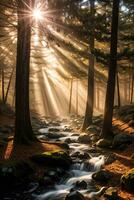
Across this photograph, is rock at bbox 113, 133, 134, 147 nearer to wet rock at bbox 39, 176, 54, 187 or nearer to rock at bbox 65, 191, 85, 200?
wet rock at bbox 39, 176, 54, 187

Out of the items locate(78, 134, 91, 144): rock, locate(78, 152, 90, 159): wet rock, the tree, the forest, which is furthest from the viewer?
locate(78, 134, 91, 144): rock

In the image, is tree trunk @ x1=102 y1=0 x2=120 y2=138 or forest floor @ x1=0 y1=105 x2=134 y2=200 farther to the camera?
tree trunk @ x1=102 y1=0 x2=120 y2=138

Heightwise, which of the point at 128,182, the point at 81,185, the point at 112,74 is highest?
the point at 112,74

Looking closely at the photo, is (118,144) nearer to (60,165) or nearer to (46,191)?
(60,165)

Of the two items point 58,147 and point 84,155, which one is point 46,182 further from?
point 58,147

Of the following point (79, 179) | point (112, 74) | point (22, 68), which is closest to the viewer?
point (79, 179)

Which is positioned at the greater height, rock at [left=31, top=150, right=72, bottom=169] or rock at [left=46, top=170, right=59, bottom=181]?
rock at [left=31, top=150, right=72, bottom=169]

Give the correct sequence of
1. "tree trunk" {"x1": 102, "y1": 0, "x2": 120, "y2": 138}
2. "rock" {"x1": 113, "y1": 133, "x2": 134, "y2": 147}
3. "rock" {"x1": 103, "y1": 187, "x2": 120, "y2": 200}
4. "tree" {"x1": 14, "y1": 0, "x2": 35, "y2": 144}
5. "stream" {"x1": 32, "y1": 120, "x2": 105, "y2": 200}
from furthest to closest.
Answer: "tree trunk" {"x1": 102, "y1": 0, "x2": 120, "y2": 138}, "rock" {"x1": 113, "y1": 133, "x2": 134, "y2": 147}, "tree" {"x1": 14, "y1": 0, "x2": 35, "y2": 144}, "stream" {"x1": 32, "y1": 120, "x2": 105, "y2": 200}, "rock" {"x1": 103, "y1": 187, "x2": 120, "y2": 200}

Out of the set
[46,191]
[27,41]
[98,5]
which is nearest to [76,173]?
[46,191]

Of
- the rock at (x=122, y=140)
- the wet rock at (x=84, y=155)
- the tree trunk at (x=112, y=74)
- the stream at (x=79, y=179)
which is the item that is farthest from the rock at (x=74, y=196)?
the tree trunk at (x=112, y=74)

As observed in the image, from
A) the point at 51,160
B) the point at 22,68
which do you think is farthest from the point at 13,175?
the point at 22,68

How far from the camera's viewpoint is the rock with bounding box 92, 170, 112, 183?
1053 cm

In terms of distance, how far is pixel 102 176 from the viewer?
10672 mm

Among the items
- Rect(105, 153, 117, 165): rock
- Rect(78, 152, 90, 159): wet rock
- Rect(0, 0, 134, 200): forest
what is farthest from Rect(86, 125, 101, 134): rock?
Rect(105, 153, 117, 165): rock
